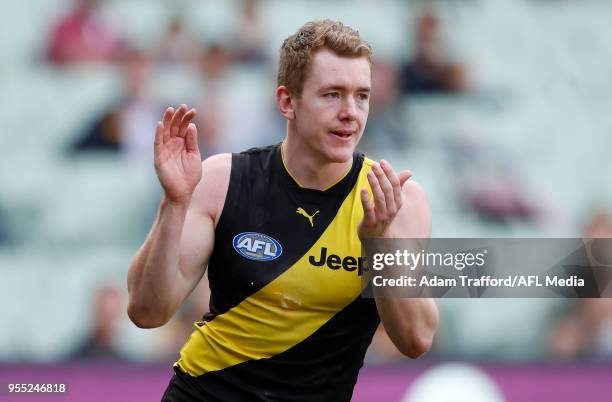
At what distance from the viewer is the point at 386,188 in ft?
15.1

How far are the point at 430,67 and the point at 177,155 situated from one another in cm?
635

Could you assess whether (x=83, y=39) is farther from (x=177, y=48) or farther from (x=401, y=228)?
(x=401, y=228)

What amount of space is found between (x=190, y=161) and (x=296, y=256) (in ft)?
2.37

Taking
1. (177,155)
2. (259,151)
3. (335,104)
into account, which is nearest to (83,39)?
(259,151)

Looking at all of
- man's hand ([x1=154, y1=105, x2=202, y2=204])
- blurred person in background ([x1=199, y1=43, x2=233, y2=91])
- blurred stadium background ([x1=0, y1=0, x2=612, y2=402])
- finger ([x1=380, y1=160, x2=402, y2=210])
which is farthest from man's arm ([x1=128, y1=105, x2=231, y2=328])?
blurred person in background ([x1=199, y1=43, x2=233, y2=91])

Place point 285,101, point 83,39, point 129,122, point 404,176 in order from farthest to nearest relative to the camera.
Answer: point 83,39 < point 129,122 < point 285,101 < point 404,176

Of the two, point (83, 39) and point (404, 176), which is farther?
point (83, 39)

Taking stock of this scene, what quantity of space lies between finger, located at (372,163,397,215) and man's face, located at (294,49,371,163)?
424 millimetres

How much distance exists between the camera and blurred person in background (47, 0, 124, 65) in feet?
35.1

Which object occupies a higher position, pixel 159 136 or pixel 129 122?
pixel 129 122

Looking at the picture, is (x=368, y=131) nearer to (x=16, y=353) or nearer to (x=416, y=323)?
(x=16, y=353)

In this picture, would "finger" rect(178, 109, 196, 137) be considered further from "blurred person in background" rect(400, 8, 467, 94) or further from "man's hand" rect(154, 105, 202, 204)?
"blurred person in background" rect(400, 8, 467, 94)

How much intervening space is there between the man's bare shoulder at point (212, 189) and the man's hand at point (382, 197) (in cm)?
80

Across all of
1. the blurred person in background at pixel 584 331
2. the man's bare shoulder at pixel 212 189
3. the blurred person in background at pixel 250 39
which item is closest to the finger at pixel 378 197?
the man's bare shoulder at pixel 212 189
